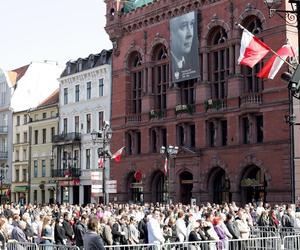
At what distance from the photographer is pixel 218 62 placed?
159 ft

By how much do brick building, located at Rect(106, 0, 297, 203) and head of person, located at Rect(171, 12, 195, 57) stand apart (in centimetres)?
55

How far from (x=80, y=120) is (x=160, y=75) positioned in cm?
1395

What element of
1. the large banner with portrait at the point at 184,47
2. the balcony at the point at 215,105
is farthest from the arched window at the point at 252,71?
the large banner with portrait at the point at 184,47

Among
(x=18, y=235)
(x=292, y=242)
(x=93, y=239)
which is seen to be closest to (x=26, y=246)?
(x=18, y=235)

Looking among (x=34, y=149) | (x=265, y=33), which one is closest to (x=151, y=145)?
(x=265, y=33)

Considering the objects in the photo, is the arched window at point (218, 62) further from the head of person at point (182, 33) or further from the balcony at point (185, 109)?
the balcony at point (185, 109)

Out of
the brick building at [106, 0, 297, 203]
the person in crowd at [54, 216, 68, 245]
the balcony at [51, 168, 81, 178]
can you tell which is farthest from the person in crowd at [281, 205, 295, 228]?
the balcony at [51, 168, 81, 178]

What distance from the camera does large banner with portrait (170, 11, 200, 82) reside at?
4966 centimetres

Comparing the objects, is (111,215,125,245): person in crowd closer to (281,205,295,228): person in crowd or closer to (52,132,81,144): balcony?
(281,205,295,228): person in crowd

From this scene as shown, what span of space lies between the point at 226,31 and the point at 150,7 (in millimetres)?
10045

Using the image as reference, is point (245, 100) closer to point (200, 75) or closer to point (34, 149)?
point (200, 75)

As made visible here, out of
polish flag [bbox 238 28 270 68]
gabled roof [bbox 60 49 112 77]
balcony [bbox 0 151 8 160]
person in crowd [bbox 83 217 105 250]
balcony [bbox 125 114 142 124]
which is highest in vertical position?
gabled roof [bbox 60 49 112 77]

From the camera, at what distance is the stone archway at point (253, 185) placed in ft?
144

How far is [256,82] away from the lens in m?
45.4
